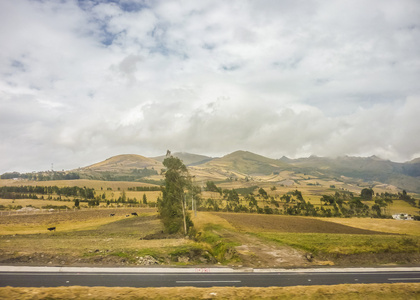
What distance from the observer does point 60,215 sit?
346ft

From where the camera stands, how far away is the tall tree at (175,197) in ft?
213

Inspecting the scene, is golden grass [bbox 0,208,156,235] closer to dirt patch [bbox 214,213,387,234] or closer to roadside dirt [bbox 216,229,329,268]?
dirt patch [bbox 214,213,387,234]

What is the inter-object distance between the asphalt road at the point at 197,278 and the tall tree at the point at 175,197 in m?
33.3

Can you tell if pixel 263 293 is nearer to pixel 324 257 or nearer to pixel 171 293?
pixel 171 293

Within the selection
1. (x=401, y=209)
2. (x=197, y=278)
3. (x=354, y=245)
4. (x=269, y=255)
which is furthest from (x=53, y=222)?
(x=401, y=209)

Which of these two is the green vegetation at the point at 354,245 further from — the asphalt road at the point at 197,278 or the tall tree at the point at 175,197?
the tall tree at the point at 175,197

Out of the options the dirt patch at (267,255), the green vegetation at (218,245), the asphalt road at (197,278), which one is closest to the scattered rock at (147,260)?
the asphalt road at (197,278)

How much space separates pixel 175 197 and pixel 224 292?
43589 millimetres

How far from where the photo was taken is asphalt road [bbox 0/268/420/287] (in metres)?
26.0

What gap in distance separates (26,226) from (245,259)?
79222mm

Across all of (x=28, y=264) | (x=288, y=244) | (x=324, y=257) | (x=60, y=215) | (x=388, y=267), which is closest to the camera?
(x=28, y=264)

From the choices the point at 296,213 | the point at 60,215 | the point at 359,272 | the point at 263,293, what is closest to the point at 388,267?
the point at 359,272

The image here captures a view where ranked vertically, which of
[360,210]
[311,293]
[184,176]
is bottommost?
[360,210]

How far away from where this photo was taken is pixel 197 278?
28.9 meters
